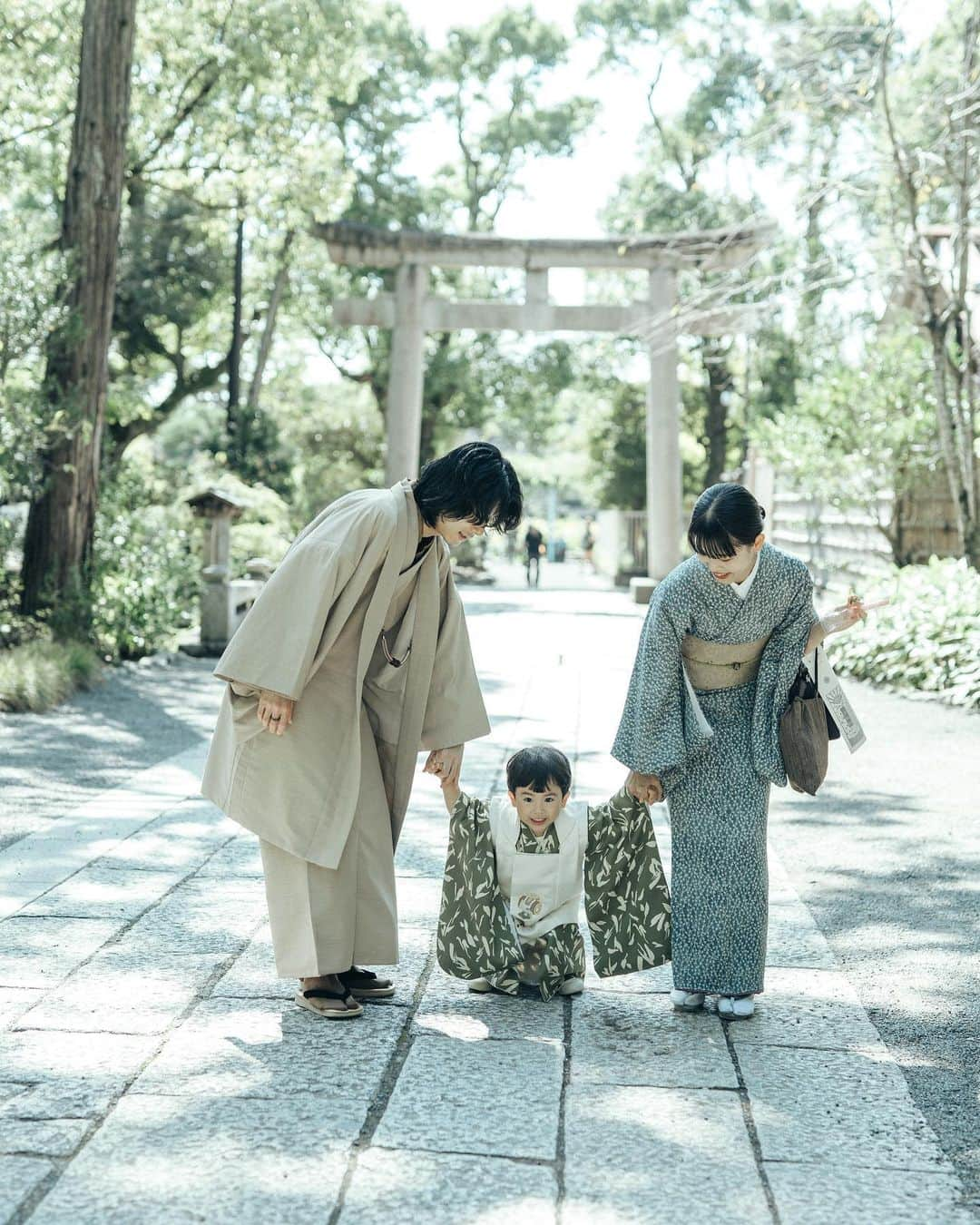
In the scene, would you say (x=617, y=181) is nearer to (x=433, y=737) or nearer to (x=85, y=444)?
(x=85, y=444)

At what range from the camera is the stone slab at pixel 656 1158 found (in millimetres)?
2441

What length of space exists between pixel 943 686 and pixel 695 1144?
752cm

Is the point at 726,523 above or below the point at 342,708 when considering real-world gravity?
above

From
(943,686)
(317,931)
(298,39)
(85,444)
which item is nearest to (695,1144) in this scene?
(317,931)

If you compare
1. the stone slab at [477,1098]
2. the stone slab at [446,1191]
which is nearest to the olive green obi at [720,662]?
the stone slab at [477,1098]

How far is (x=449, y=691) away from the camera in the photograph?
3.71 metres

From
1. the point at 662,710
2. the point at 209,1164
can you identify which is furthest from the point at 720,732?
the point at 209,1164

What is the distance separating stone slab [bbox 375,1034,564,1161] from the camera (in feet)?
8.84

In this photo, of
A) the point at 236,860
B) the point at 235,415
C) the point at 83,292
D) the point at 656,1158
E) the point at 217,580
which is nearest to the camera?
the point at 656,1158

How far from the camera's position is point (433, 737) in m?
3.72

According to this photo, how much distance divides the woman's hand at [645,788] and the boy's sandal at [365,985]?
33.6 inches

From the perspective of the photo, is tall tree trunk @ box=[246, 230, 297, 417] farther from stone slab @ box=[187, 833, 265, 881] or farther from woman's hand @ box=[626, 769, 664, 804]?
woman's hand @ box=[626, 769, 664, 804]

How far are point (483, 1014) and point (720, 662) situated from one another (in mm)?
1133

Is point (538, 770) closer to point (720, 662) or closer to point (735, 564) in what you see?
Answer: point (720, 662)
